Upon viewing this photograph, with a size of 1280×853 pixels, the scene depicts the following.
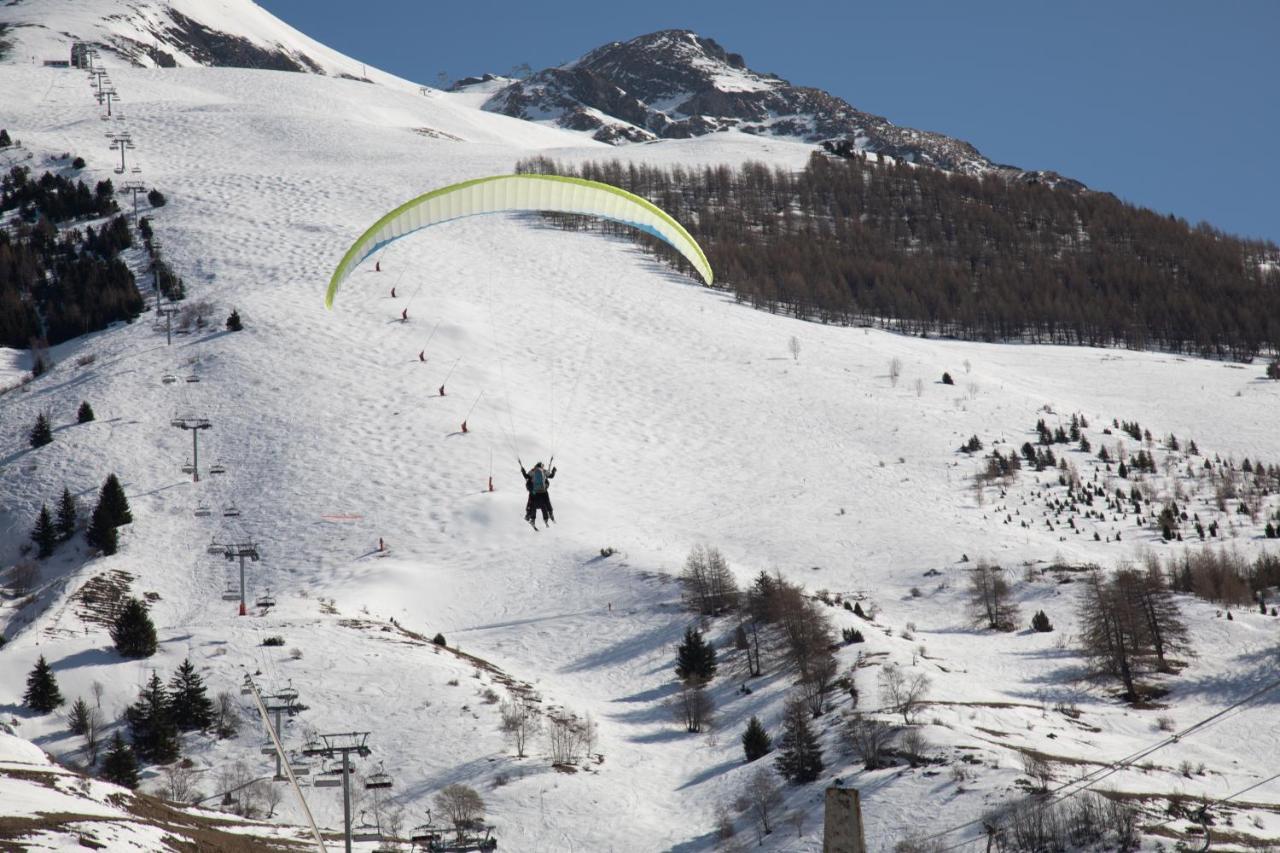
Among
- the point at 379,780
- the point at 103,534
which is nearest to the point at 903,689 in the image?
the point at 379,780

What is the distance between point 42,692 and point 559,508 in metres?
21.4

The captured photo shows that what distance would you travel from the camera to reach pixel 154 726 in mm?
28469

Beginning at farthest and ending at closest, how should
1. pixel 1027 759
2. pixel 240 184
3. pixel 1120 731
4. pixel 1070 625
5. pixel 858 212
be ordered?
pixel 858 212, pixel 240 184, pixel 1070 625, pixel 1120 731, pixel 1027 759

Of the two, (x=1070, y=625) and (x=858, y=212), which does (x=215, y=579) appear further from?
(x=858, y=212)

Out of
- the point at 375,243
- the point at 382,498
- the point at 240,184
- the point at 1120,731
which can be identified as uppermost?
the point at 240,184

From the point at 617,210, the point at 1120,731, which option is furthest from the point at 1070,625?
the point at 617,210

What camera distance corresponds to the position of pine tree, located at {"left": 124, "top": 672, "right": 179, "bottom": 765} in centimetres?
2816

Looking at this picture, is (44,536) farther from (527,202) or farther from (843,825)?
(843,825)

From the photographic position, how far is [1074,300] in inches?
4225

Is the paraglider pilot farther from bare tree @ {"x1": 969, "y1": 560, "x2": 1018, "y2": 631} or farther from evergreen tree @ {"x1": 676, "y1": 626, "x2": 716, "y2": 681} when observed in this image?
bare tree @ {"x1": 969, "y1": 560, "x2": 1018, "y2": 631}

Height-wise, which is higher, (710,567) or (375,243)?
(375,243)

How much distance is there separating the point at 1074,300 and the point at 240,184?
239 feet

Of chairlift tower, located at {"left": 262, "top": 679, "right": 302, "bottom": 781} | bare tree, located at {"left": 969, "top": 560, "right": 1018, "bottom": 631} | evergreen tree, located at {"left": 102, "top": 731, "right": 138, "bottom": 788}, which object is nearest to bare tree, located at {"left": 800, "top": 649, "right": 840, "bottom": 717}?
bare tree, located at {"left": 969, "top": 560, "right": 1018, "bottom": 631}

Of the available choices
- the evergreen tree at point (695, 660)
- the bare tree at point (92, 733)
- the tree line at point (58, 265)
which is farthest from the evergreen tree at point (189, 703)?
the tree line at point (58, 265)
